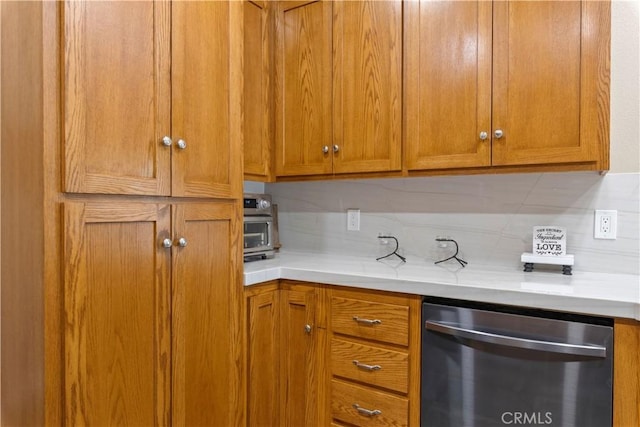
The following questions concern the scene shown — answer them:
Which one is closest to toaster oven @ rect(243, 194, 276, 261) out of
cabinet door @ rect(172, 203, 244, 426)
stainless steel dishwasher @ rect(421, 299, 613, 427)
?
cabinet door @ rect(172, 203, 244, 426)

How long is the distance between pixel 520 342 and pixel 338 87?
4.40ft

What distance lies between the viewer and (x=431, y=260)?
207 cm

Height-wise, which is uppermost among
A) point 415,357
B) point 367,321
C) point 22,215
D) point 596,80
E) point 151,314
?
point 596,80

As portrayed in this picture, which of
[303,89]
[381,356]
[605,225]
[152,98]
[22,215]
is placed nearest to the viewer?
[22,215]

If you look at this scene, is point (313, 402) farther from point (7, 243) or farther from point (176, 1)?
point (176, 1)

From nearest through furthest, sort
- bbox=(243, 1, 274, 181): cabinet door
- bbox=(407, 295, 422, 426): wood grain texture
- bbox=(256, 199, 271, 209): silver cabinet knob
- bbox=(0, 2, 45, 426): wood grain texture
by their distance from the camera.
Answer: bbox=(0, 2, 45, 426): wood grain texture
bbox=(407, 295, 422, 426): wood grain texture
bbox=(243, 1, 274, 181): cabinet door
bbox=(256, 199, 271, 209): silver cabinet knob

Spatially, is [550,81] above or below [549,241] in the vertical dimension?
above

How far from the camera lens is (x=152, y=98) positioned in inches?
50.8

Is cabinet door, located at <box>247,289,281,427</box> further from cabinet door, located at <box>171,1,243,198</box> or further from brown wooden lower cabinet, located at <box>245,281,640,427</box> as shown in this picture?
cabinet door, located at <box>171,1,243,198</box>

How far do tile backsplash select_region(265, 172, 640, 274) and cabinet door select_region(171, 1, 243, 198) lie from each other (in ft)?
2.85

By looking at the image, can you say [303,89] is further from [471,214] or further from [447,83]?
[471,214]

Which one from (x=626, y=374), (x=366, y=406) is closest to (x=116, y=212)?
(x=366, y=406)

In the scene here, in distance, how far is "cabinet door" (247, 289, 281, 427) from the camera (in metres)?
1.71

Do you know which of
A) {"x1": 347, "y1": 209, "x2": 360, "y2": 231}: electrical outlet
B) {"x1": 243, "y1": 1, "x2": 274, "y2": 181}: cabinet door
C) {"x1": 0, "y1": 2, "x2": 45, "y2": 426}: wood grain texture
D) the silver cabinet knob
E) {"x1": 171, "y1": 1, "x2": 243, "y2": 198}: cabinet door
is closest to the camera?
{"x1": 0, "y1": 2, "x2": 45, "y2": 426}: wood grain texture
